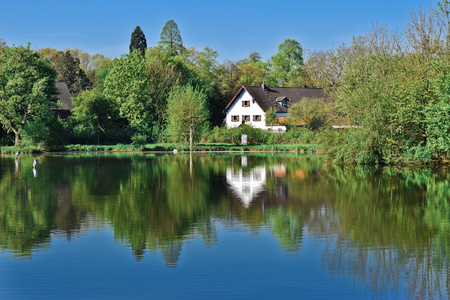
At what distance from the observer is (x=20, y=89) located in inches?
2483

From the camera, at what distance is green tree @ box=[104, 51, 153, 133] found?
76.2m

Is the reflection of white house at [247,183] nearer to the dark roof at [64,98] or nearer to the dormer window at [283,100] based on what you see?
the dark roof at [64,98]

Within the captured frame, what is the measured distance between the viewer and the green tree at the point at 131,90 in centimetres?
7625

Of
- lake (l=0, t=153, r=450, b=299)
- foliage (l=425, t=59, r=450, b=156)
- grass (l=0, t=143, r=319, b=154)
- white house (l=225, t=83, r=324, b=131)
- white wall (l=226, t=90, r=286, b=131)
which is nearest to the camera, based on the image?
lake (l=0, t=153, r=450, b=299)

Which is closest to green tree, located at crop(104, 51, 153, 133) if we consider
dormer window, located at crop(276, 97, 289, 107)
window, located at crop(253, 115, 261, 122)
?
window, located at crop(253, 115, 261, 122)

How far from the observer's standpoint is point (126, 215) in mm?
19234

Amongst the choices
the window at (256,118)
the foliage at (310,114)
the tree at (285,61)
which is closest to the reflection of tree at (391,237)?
the foliage at (310,114)

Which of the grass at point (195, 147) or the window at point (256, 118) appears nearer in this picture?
the grass at point (195, 147)

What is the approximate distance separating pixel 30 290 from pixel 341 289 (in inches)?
237

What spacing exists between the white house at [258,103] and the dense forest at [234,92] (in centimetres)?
319

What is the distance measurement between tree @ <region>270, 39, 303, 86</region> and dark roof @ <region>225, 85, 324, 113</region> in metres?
20.0

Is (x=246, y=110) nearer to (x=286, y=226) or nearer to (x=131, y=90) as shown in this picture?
(x=131, y=90)

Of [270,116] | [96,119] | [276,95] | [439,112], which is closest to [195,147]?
[96,119]

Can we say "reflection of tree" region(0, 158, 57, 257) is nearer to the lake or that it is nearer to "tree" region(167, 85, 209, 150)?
the lake
